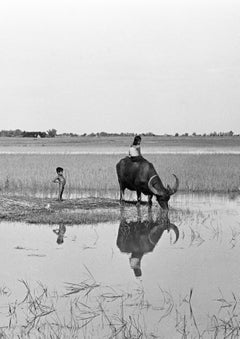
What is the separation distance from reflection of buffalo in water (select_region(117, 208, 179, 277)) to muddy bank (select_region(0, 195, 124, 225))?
1.49ft

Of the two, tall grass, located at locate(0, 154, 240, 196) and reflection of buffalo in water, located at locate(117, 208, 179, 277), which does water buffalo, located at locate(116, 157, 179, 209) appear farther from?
tall grass, located at locate(0, 154, 240, 196)

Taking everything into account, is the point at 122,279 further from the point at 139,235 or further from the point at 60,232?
the point at 60,232

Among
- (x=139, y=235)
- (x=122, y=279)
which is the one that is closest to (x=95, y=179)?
(x=139, y=235)

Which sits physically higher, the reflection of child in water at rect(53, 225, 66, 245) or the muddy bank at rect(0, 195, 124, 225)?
the muddy bank at rect(0, 195, 124, 225)

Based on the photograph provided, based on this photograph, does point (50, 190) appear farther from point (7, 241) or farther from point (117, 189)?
point (7, 241)

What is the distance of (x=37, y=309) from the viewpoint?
5070mm

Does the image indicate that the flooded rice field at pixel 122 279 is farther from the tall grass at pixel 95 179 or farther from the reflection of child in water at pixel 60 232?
the tall grass at pixel 95 179

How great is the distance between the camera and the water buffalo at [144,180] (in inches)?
428

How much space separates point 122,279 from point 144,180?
5353 millimetres

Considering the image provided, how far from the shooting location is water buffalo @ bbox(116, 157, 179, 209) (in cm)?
1086

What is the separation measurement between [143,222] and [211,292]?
4225 millimetres

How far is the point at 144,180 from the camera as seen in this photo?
1134 centimetres

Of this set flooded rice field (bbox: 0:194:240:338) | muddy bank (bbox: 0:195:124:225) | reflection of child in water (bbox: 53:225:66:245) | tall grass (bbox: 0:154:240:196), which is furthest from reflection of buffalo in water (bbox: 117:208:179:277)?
tall grass (bbox: 0:154:240:196)

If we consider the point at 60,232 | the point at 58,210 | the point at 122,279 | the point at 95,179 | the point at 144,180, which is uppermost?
the point at 95,179
